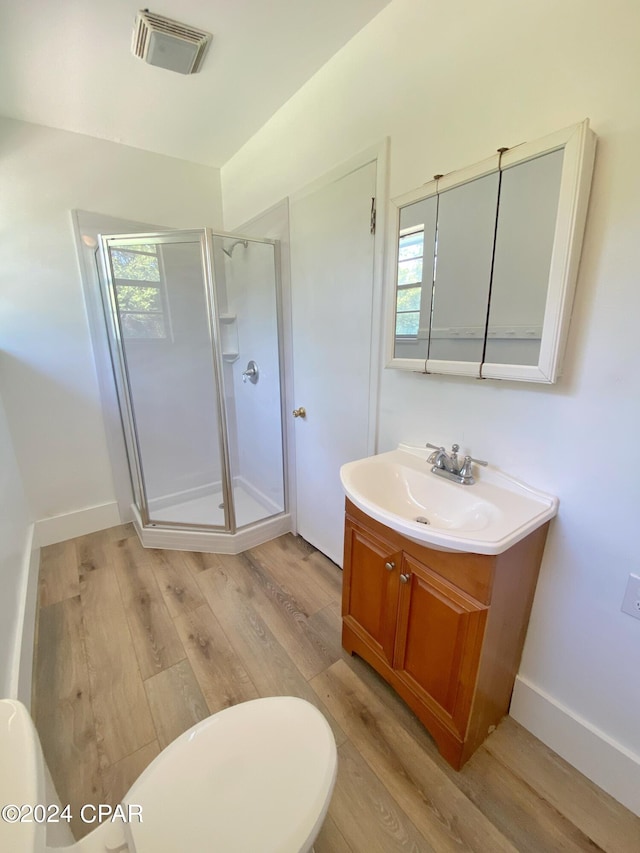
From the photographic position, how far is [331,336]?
180cm

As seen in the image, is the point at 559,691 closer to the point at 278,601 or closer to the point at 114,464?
the point at 278,601

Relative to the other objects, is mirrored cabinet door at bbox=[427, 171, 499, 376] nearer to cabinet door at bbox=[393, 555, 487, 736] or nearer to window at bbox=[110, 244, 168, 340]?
cabinet door at bbox=[393, 555, 487, 736]

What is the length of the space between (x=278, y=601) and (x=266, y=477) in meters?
0.98

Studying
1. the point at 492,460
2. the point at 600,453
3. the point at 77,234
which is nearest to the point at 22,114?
the point at 77,234

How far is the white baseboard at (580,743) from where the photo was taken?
1.04m

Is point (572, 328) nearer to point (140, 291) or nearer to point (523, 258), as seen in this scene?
point (523, 258)

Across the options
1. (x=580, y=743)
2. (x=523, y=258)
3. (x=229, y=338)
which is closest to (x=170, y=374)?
(x=229, y=338)

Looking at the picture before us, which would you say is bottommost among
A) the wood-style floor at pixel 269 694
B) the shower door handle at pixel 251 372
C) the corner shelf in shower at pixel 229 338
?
the wood-style floor at pixel 269 694

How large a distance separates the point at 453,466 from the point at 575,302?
614 mm

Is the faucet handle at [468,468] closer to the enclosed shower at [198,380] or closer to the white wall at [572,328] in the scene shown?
the white wall at [572,328]

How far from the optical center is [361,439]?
5.69 feet

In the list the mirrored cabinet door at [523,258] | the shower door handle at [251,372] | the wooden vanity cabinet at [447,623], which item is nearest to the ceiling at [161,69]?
the mirrored cabinet door at [523,258]

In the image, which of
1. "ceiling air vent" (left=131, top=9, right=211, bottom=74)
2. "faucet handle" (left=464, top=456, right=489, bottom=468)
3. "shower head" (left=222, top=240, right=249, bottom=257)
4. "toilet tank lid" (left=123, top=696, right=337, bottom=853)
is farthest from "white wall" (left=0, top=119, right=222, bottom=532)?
"faucet handle" (left=464, top=456, right=489, bottom=468)

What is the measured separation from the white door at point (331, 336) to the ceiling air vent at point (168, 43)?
0.67m
